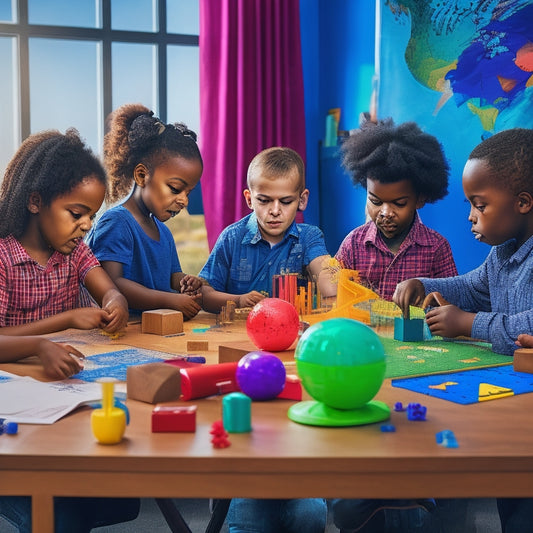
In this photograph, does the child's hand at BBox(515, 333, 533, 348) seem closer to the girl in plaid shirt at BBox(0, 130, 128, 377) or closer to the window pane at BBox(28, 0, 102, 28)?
the girl in plaid shirt at BBox(0, 130, 128, 377)

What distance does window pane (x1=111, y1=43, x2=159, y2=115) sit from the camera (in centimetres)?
445

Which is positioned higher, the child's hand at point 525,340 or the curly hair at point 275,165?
the curly hair at point 275,165

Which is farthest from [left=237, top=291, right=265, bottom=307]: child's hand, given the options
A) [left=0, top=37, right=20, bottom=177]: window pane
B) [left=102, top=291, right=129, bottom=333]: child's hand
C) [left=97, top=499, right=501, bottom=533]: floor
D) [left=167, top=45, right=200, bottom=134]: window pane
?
[left=167, top=45, right=200, bottom=134]: window pane

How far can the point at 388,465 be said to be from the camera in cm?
94

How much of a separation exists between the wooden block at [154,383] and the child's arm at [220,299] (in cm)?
108

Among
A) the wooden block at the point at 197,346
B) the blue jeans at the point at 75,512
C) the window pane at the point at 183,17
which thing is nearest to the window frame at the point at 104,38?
the window pane at the point at 183,17

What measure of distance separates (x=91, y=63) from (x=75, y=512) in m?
3.59

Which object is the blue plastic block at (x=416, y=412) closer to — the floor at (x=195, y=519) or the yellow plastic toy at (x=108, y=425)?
the yellow plastic toy at (x=108, y=425)

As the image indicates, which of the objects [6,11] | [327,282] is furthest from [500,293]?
[6,11]

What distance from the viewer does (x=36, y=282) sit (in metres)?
2.04

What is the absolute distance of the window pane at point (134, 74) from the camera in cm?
445

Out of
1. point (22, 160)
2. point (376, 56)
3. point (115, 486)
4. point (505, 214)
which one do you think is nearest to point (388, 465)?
point (115, 486)

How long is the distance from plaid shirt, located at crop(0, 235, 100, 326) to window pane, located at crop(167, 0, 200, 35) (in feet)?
9.01

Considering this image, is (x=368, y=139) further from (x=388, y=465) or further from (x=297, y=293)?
(x=388, y=465)
